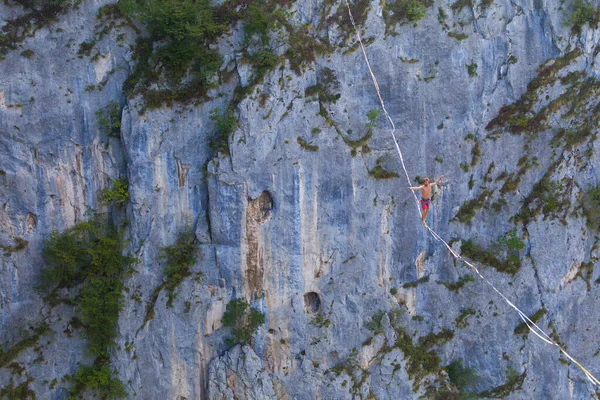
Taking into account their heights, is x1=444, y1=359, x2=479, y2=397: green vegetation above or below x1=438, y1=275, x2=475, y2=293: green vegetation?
below

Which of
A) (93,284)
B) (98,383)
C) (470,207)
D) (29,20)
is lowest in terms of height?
(98,383)

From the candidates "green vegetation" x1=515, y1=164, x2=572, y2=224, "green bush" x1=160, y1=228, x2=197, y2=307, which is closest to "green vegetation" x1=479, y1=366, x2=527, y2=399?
"green vegetation" x1=515, y1=164, x2=572, y2=224

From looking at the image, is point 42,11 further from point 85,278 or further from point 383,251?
point 383,251

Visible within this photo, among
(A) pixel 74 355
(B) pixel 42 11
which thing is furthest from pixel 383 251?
(B) pixel 42 11

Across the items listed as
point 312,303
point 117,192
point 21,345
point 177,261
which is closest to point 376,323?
point 312,303

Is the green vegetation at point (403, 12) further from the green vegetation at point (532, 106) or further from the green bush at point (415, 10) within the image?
the green vegetation at point (532, 106)

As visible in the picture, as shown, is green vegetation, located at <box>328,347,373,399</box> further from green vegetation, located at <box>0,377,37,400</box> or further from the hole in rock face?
green vegetation, located at <box>0,377,37,400</box>

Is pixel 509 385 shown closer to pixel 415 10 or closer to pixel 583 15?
pixel 583 15

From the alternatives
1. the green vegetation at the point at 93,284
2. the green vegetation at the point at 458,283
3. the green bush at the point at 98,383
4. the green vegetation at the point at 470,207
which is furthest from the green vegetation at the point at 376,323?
the green bush at the point at 98,383
